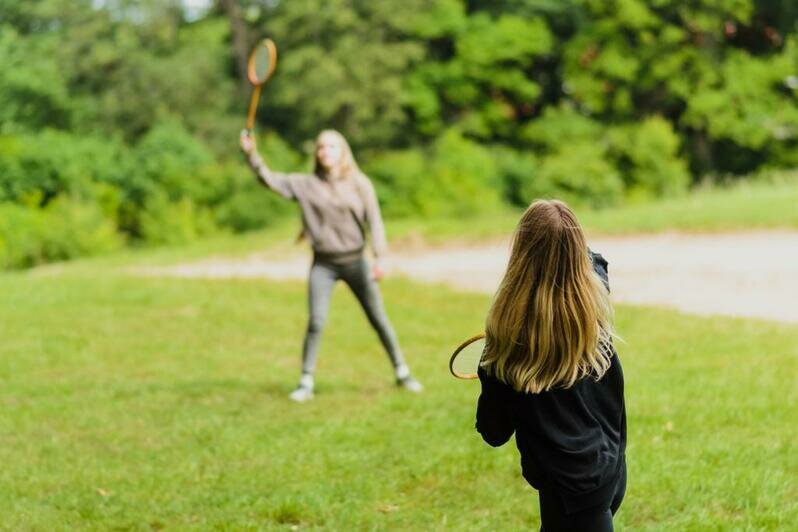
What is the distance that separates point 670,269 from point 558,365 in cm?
1069

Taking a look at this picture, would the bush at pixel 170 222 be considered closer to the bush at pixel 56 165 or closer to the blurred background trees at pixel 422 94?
the blurred background trees at pixel 422 94

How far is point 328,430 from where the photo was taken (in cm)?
621

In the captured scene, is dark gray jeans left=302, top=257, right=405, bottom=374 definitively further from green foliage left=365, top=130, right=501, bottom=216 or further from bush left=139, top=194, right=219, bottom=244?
green foliage left=365, top=130, right=501, bottom=216

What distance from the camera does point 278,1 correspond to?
3206 centimetres

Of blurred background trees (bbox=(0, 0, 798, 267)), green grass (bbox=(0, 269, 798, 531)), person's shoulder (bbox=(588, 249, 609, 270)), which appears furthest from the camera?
blurred background trees (bbox=(0, 0, 798, 267))

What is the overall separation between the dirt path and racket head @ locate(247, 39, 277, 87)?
17.9ft

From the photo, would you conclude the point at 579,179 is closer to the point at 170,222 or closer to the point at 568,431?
the point at 170,222

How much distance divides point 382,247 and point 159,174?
63.5 feet

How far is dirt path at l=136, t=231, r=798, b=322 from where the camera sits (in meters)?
11.1

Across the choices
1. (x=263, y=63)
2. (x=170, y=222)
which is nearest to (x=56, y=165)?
(x=170, y=222)

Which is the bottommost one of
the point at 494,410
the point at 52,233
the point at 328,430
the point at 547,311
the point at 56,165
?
the point at 52,233

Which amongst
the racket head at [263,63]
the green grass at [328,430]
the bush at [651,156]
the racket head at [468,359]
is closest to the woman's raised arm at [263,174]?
the racket head at [263,63]

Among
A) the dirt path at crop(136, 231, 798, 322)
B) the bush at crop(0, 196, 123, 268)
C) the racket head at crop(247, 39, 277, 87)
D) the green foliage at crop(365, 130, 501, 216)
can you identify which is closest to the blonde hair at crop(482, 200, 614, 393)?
the racket head at crop(247, 39, 277, 87)

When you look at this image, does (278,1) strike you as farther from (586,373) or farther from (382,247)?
(586,373)
